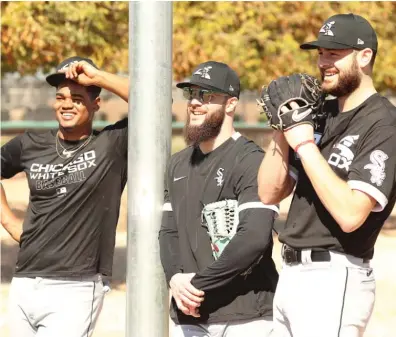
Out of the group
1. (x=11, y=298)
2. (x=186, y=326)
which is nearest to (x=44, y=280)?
(x=11, y=298)

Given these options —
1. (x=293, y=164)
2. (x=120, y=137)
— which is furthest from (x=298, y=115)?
(x=120, y=137)

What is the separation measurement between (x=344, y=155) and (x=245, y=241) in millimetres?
772

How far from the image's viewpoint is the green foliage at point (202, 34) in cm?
1414

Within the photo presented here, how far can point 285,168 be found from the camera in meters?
4.95

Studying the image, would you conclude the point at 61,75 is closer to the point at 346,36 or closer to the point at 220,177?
the point at 220,177

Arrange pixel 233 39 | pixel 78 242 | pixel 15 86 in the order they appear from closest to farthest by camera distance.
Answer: pixel 78 242, pixel 233 39, pixel 15 86

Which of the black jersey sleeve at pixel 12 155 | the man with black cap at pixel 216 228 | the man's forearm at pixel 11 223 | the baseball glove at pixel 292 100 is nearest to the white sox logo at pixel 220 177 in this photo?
the man with black cap at pixel 216 228

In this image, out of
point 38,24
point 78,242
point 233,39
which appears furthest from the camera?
point 233,39

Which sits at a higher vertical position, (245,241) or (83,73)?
(83,73)

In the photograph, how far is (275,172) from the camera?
4969 mm

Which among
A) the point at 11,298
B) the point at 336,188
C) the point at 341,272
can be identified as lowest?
the point at 11,298

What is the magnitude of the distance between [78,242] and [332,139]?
200cm

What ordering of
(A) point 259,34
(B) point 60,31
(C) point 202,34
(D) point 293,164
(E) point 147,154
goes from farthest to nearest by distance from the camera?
(A) point 259,34 → (C) point 202,34 → (B) point 60,31 → (E) point 147,154 → (D) point 293,164

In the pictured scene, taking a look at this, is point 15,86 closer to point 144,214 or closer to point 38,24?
point 38,24
